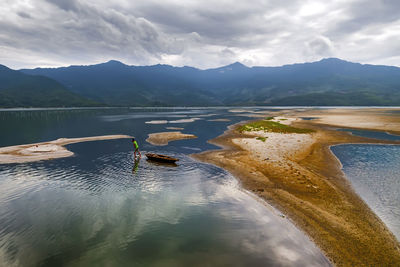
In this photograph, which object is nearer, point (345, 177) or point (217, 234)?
point (217, 234)

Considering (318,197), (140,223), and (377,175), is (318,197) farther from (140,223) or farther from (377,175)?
(140,223)

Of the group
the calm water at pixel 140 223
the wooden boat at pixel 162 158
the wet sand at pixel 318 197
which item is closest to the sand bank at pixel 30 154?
the calm water at pixel 140 223

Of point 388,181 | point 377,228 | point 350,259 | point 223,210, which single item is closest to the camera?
point 350,259

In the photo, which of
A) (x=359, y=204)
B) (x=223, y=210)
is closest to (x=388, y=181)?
(x=359, y=204)

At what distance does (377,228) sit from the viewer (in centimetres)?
1745

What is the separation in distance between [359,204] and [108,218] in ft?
85.3

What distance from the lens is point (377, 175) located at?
30.1 m

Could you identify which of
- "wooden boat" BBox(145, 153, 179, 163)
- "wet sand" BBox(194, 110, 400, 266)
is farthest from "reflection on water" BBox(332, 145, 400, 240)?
"wooden boat" BBox(145, 153, 179, 163)

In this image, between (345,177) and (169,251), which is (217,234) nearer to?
(169,251)

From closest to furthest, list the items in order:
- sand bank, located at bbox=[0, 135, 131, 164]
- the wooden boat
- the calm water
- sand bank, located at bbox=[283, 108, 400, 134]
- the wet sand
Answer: the wet sand → the calm water → the wooden boat → sand bank, located at bbox=[0, 135, 131, 164] → sand bank, located at bbox=[283, 108, 400, 134]

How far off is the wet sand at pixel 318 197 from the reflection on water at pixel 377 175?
105 centimetres

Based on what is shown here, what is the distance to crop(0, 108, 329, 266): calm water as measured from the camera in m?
15.3

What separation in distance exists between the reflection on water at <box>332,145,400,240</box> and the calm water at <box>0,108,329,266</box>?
35.0 ft

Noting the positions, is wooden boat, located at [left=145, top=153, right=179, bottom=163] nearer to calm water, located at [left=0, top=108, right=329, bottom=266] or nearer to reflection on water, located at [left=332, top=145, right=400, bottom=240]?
calm water, located at [left=0, top=108, right=329, bottom=266]
